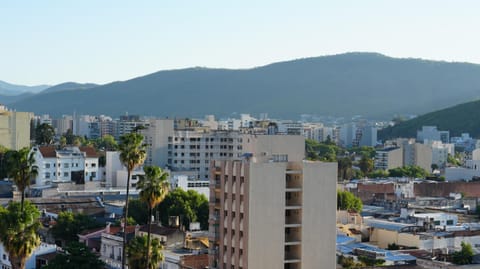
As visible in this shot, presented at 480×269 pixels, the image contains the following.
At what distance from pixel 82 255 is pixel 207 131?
7581cm

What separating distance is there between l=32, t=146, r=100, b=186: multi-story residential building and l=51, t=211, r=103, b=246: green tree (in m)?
32.0

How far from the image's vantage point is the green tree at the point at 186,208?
239 feet

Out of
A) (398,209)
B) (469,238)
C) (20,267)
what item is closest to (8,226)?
(20,267)

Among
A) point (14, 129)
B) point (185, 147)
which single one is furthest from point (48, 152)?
point (14, 129)

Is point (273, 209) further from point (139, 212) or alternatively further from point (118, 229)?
point (139, 212)

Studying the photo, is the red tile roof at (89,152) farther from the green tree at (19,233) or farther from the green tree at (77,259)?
the green tree at (19,233)

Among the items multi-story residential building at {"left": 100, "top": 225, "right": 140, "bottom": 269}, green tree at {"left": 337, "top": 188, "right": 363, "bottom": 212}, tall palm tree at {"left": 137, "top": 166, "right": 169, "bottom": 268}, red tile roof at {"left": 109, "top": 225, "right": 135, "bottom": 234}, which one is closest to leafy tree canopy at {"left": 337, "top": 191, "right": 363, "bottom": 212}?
green tree at {"left": 337, "top": 188, "right": 363, "bottom": 212}

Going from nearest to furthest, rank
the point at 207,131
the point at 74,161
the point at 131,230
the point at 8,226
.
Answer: the point at 8,226 < the point at 131,230 < the point at 74,161 < the point at 207,131

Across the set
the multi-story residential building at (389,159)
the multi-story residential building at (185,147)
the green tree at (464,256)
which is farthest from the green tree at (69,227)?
the multi-story residential building at (389,159)

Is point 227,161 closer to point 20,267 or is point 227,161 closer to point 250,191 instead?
point 250,191

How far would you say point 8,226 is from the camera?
37344mm

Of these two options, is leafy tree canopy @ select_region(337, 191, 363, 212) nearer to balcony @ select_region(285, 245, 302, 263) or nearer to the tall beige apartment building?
the tall beige apartment building

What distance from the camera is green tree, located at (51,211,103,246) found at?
66188 mm

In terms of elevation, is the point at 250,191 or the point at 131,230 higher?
the point at 250,191
